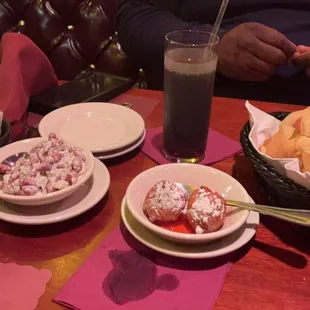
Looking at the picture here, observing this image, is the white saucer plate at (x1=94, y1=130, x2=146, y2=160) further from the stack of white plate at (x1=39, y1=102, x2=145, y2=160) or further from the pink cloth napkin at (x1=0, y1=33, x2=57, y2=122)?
the pink cloth napkin at (x1=0, y1=33, x2=57, y2=122)

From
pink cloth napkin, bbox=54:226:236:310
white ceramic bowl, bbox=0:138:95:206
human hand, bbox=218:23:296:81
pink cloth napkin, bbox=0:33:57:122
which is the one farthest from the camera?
human hand, bbox=218:23:296:81

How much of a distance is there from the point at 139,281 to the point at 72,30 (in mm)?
1504

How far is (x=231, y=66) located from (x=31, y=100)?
591 mm

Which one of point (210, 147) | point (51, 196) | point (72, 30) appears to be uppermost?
point (51, 196)

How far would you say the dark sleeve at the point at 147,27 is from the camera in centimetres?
153

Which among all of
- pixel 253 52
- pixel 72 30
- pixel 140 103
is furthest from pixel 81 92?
pixel 72 30

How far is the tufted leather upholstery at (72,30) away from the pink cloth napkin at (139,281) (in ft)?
4.33

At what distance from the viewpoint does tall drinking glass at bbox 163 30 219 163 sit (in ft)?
3.14

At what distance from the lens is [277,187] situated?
2.50 feet

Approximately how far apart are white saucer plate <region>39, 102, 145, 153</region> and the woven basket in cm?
31

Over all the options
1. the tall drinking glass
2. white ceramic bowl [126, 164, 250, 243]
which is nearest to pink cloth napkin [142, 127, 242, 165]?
the tall drinking glass

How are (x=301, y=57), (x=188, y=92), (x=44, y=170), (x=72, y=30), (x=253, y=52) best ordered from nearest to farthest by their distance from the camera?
(x=44, y=170) → (x=188, y=92) → (x=301, y=57) → (x=253, y=52) → (x=72, y=30)

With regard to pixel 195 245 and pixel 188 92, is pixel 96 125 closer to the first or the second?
pixel 188 92

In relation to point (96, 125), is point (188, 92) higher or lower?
higher
